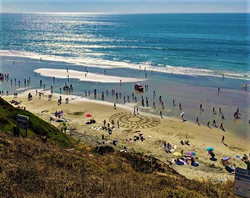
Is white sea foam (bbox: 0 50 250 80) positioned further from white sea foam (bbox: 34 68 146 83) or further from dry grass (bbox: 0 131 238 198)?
dry grass (bbox: 0 131 238 198)

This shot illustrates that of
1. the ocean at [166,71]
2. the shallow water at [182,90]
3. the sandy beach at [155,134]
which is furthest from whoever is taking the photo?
the ocean at [166,71]

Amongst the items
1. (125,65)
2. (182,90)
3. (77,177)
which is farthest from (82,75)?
(77,177)

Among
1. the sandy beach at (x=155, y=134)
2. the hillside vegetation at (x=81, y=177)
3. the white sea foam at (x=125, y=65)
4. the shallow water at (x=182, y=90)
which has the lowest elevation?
the sandy beach at (x=155, y=134)

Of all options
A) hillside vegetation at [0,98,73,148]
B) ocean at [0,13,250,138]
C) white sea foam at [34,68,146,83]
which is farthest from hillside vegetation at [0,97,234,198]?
white sea foam at [34,68,146,83]

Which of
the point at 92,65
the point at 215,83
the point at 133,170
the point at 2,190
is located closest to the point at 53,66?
the point at 92,65

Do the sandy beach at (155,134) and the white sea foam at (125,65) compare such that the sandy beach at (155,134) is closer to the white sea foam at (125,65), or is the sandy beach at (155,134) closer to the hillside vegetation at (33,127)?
the hillside vegetation at (33,127)

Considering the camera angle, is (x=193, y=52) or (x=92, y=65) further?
(x=193, y=52)

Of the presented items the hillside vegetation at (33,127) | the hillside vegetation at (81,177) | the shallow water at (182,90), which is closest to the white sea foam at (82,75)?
the shallow water at (182,90)

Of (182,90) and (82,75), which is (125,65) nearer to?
(82,75)

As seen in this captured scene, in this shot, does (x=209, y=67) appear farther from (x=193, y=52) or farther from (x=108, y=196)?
(x=108, y=196)
